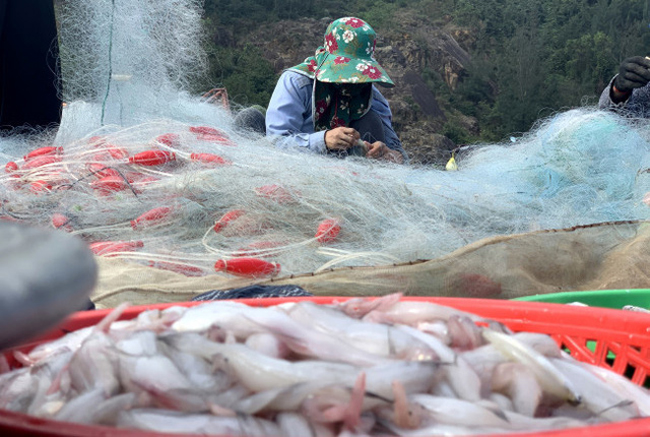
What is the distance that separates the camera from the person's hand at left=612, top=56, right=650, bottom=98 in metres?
Result: 3.60

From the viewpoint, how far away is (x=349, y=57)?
3824mm

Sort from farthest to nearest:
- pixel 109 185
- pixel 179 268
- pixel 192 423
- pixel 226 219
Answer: pixel 109 185, pixel 226 219, pixel 179 268, pixel 192 423

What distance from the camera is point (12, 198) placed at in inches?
106

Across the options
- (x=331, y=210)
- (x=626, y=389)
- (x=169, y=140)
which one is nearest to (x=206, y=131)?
(x=169, y=140)

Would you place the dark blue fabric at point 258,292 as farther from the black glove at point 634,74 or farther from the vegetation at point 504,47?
the vegetation at point 504,47

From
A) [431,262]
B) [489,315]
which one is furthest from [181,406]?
[431,262]

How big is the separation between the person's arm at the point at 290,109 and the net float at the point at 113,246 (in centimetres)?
156

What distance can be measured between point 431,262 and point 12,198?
1.74 m

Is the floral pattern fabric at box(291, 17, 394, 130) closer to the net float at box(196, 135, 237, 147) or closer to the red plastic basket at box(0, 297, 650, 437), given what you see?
the net float at box(196, 135, 237, 147)

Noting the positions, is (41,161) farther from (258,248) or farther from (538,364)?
(538,364)

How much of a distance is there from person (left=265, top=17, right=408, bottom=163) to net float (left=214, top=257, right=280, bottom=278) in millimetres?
1736

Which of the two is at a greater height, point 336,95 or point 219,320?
point 219,320

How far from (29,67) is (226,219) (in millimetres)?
2100

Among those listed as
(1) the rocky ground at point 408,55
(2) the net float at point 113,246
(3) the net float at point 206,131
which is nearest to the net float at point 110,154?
(3) the net float at point 206,131
